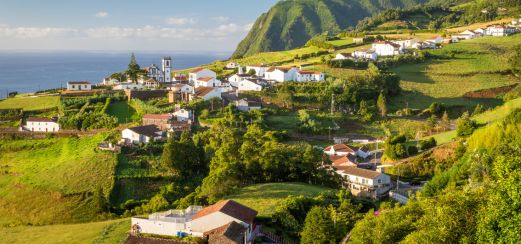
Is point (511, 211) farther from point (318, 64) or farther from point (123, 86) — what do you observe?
point (318, 64)

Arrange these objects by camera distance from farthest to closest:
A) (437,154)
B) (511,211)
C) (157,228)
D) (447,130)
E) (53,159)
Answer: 1. (447,130)
2. (53,159)
3. (437,154)
4. (157,228)
5. (511,211)

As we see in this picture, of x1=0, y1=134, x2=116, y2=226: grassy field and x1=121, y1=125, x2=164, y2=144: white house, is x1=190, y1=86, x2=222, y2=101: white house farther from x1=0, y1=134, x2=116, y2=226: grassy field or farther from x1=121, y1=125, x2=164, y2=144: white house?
x1=0, y1=134, x2=116, y2=226: grassy field

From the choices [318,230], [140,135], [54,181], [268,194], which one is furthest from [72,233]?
[140,135]

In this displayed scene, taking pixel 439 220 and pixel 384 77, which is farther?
pixel 384 77

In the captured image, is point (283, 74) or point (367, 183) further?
point (283, 74)

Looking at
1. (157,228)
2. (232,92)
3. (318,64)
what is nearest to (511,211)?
(157,228)

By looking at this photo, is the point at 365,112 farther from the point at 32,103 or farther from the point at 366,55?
the point at 32,103

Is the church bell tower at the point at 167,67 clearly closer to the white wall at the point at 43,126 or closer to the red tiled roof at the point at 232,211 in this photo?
the white wall at the point at 43,126

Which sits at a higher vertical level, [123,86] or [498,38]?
[498,38]
